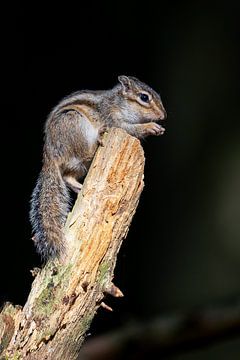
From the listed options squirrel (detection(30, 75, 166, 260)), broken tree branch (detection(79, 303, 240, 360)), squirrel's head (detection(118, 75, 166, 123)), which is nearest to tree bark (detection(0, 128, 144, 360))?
squirrel (detection(30, 75, 166, 260))

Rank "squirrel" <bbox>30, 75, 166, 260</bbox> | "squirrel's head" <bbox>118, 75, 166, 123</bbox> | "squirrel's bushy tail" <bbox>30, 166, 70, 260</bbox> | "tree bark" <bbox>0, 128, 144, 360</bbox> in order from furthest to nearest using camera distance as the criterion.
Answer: "squirrel's head" <bbox>118, 75, 166, 123</bbox>, "squirrel" <bbox>30, 75, 166, 260</bbox>, "squirrel's bushy tail" <bbox>30, 166, 70, 260</bbox>, "tree bark" <bbox>0, 128, 144, 360</bbox>

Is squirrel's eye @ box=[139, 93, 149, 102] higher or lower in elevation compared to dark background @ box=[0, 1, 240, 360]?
higher

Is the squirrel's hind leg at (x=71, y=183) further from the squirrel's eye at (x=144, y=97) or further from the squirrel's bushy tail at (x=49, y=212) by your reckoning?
the squirrel's eye at (x=144, y=97)

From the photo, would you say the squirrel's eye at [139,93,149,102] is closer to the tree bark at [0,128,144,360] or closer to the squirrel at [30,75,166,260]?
the squirrel at [30,75,166,260]

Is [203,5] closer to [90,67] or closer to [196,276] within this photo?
[90,67]

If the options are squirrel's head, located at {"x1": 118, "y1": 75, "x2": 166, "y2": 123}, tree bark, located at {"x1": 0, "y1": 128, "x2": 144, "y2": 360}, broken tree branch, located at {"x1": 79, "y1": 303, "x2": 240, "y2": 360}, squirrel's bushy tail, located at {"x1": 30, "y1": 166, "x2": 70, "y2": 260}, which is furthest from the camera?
broken tree branch, located at {"x1": 79, "y1": 303, "x2": 240, "y2": 360}

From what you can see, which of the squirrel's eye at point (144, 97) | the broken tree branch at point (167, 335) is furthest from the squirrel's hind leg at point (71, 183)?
the broken tree branch at point (167, 335)

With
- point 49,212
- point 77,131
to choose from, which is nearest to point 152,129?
point 77,131

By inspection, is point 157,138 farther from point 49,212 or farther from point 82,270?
point 82,270
